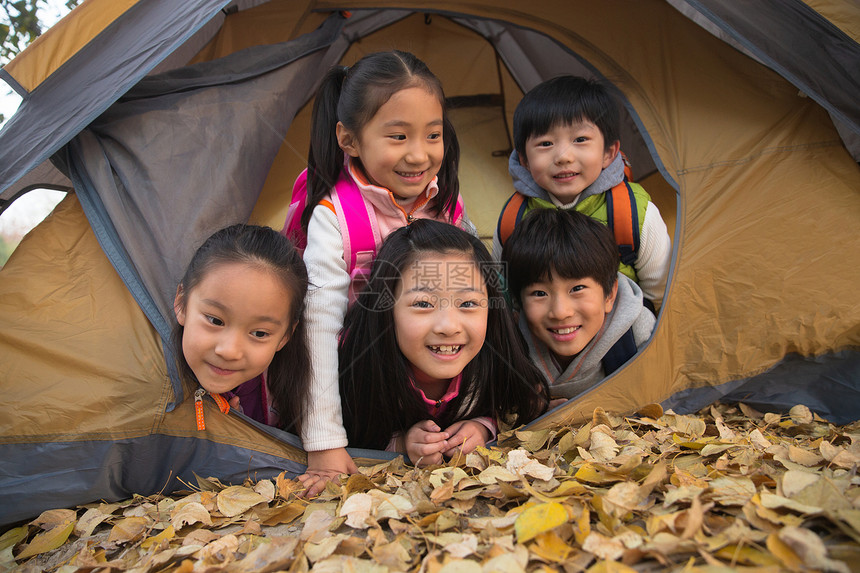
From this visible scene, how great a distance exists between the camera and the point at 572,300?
1840 mm

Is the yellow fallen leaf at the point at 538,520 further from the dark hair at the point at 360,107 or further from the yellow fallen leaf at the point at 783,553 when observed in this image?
the dark hair at the point at 360,107

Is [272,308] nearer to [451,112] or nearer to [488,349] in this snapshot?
[488,349]

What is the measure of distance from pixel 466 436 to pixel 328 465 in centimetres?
37

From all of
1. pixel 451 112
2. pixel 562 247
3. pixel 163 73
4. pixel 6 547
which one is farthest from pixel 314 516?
pixel 451 112

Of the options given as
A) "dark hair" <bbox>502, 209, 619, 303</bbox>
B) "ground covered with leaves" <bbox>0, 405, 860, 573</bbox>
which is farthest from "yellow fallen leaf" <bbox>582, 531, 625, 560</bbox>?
"dark hair" <bbox>502, 209, 619, 303</bbox>

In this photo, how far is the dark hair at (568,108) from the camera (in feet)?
6.95

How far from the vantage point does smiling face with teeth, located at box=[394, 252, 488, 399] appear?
1.59 metres

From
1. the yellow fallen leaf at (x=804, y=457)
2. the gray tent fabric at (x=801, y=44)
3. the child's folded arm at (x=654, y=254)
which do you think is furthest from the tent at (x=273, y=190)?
the yellow fallen leaf at (x=804, y=457)

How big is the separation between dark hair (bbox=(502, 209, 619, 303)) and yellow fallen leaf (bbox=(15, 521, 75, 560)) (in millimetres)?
1315

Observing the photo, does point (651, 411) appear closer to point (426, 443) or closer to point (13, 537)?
point (426, 443)

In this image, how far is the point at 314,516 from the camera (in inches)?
52.6

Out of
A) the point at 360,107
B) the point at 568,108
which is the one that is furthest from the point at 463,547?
the point at 568,108

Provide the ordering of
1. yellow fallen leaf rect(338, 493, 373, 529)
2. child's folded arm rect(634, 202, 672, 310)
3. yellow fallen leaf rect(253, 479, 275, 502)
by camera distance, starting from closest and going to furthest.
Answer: yellow fallen leaf rect(338, 493, 373, 529)
yellow fallen leaf rect(253, 479, 275, 502)
child's folded arm rect(634, 202, 672, 310)

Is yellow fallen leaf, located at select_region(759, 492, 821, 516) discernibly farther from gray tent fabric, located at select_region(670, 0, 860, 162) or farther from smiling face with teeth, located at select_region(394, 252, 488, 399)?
gray tent fabric, located at select_region(670, 0, 860, 162)
